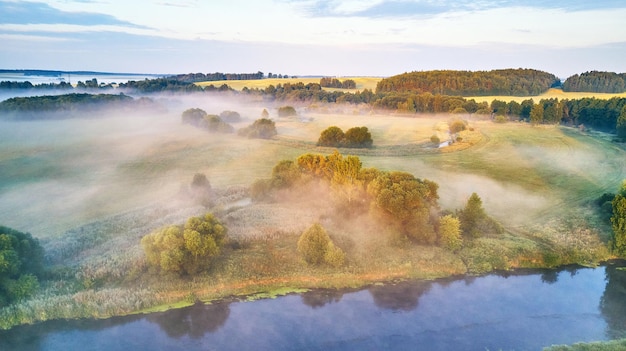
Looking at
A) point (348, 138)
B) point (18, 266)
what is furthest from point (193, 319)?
point (348, 138)

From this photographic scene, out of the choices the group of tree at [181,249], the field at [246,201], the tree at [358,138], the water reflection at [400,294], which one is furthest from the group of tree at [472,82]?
the group of tree at [181,249]

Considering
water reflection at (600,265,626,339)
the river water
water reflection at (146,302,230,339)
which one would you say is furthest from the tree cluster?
water reflection at (600,265,626,339)

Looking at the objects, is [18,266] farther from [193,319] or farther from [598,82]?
[598,82]

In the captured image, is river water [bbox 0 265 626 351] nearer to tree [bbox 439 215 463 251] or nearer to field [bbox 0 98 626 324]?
field [bbox 0 98 626 324]

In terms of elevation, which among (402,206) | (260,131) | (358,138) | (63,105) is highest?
(63,105)

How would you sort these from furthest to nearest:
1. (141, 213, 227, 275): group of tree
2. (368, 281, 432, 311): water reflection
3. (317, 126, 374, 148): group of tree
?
(317, 126, 374, 148): group of tree < (141, 213, 227, 275): group of tree < (368, 281, 432, 311): water reflection

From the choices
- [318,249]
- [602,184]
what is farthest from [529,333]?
[602,184]

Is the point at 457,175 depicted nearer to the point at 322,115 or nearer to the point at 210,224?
the point at 210,224

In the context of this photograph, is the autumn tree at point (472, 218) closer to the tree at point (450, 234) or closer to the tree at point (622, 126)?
the tree at point (450, 234)
